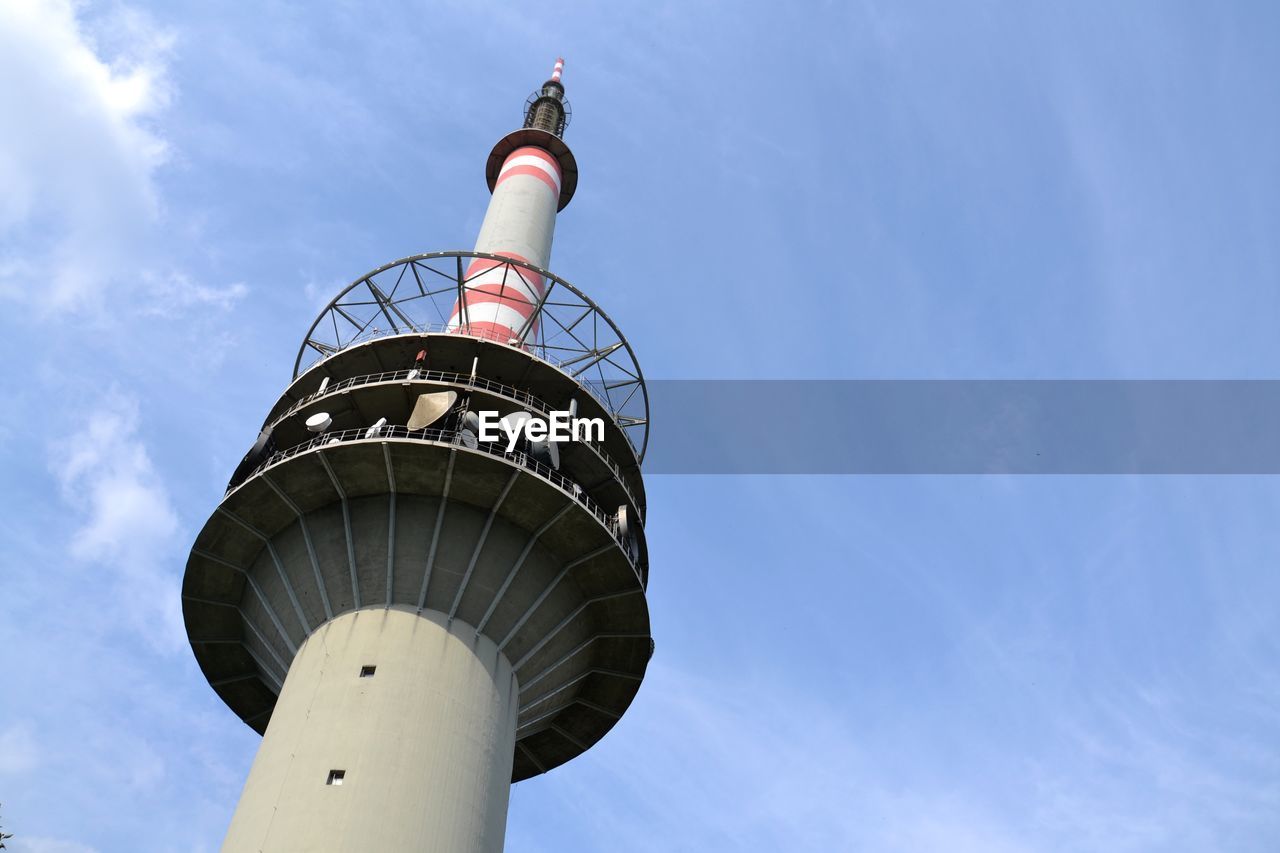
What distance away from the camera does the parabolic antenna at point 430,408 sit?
2756 centimetres

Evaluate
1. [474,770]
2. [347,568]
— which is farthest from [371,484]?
[474,770]

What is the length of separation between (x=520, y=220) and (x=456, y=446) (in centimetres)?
1642

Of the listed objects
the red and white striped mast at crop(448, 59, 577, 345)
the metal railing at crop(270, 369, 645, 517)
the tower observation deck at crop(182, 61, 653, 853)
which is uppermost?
the red and white striped mast at crop(448, 59, 577, 345)

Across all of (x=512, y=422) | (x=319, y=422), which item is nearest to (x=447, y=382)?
(x=512, y=422)

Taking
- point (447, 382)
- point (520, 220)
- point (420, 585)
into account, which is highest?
point (520, 220)

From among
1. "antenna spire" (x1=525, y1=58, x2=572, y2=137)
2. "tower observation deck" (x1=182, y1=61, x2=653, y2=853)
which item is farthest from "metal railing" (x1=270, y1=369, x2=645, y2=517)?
"antenna spire" (x1=525, y1=58, x2=572, y2=137)

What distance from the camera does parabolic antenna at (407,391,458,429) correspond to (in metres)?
27.6

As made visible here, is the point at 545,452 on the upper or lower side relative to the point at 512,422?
lower

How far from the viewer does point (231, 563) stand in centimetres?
2930

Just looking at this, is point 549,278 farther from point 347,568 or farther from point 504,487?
point 347,568

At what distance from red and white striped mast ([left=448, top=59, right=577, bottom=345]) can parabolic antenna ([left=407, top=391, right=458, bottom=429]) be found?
355cm

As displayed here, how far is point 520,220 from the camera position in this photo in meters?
41.2

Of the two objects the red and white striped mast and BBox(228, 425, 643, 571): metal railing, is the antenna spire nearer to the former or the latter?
the red and white striped mast

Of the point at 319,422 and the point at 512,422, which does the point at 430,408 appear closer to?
the point at 512,422
